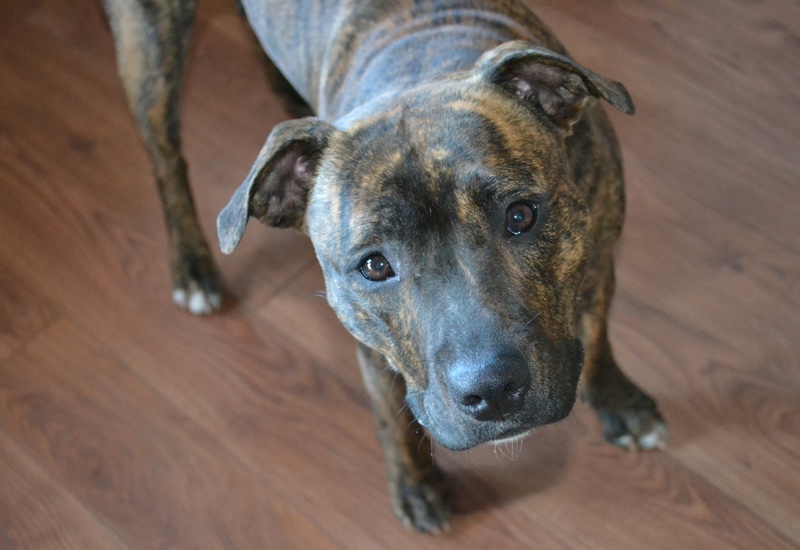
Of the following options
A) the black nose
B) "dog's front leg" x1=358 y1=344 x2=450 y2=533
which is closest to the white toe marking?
"dog's front leg" x1=358 y1=344 x2=450 y2=533

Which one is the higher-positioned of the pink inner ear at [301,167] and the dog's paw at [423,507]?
the pink inner ear at [301,167]

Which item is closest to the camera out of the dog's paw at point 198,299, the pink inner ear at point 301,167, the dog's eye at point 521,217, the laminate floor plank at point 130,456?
the dog's eye at point 521,217

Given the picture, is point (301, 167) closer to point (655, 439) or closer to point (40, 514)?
point (655, 439)

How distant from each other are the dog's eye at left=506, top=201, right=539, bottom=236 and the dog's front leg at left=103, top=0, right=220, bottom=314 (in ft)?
4.36

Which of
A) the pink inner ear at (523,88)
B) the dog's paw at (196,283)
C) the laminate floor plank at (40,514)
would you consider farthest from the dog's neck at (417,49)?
the laminate floor plank at (40,514)

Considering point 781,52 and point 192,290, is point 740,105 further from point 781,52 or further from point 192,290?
point 192,290

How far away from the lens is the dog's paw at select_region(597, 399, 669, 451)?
233 centimetres

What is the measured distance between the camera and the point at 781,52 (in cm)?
307

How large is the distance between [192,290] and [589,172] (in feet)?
4.39

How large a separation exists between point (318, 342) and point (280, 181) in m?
0.82

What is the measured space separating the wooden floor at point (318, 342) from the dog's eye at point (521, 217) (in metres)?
0.86

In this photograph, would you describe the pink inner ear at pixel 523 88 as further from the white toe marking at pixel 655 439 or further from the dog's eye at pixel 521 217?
the white toe marking at pixel 655 439

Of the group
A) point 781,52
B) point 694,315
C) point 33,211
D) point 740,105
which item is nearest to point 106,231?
point 33,211

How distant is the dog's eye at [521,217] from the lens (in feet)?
5.69
